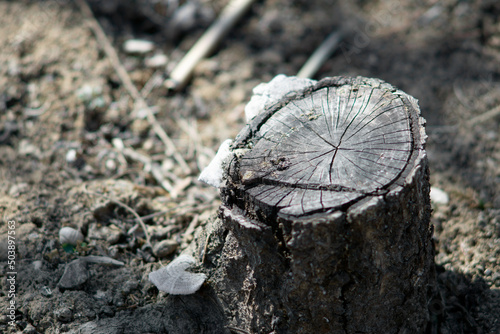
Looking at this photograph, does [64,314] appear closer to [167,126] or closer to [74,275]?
[74,275]

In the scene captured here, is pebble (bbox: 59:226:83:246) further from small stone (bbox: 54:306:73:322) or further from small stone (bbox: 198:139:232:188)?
small stone (bbox: 198:139:232:188)

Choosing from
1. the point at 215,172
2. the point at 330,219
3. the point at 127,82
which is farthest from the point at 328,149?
the point at 127,82

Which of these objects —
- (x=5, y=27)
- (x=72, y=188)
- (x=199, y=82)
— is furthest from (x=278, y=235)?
(x=5, y=27)

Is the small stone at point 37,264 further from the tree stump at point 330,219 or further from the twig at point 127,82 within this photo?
the twig at point 127,82

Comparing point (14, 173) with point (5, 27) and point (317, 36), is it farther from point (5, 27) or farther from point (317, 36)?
point (317, 36)

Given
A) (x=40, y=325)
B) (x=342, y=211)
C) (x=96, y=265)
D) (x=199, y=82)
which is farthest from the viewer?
(x=199, y=82)

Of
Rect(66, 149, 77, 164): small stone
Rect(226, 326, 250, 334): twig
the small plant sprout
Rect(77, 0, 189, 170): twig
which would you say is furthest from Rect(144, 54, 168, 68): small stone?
Rect(226, 326, 250, 334): twig
